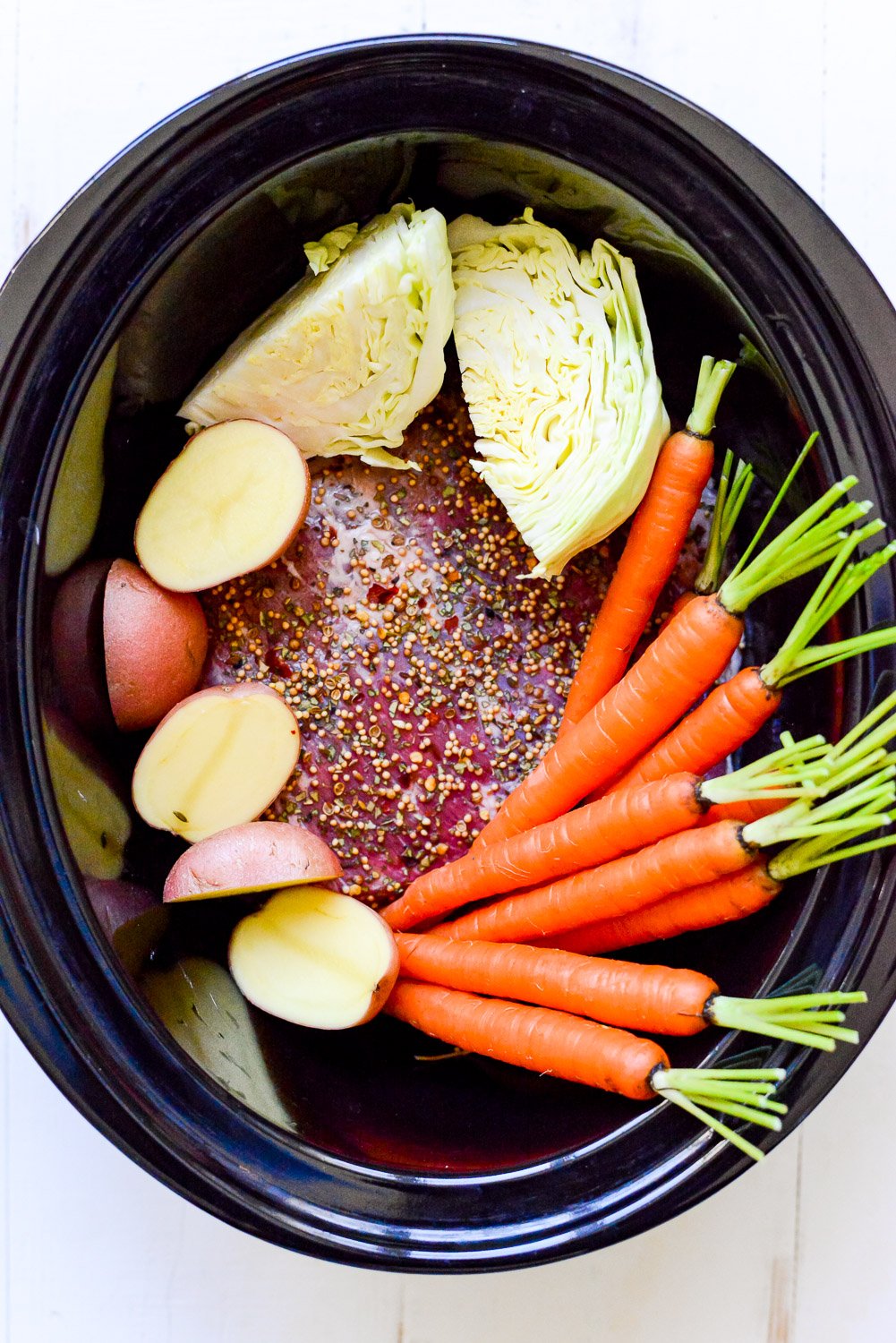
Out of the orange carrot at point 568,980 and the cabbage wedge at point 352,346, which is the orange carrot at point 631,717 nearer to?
the orange carrot at point 568,980

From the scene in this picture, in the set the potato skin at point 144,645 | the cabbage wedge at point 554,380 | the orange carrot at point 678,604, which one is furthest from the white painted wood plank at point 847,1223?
the potato skin at point 144,645

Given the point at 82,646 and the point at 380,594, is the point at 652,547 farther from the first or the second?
the point at 82,646

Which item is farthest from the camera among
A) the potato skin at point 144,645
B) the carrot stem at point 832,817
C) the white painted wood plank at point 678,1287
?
the white painted wood plank at point 678,1287

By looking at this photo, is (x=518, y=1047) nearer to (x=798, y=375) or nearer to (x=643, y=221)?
(x=798, y=375)

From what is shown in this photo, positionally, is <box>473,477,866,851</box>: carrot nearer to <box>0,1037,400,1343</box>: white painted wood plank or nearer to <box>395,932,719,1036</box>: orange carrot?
<box>395,932,719,1036</box>: orange carrot

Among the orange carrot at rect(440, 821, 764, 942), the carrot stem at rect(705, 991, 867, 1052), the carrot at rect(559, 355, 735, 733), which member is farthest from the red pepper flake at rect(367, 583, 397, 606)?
→ the carrot stem at rect(705, 991, 867, 1052)

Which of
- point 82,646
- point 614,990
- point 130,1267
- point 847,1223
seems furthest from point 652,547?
point 130,1267
